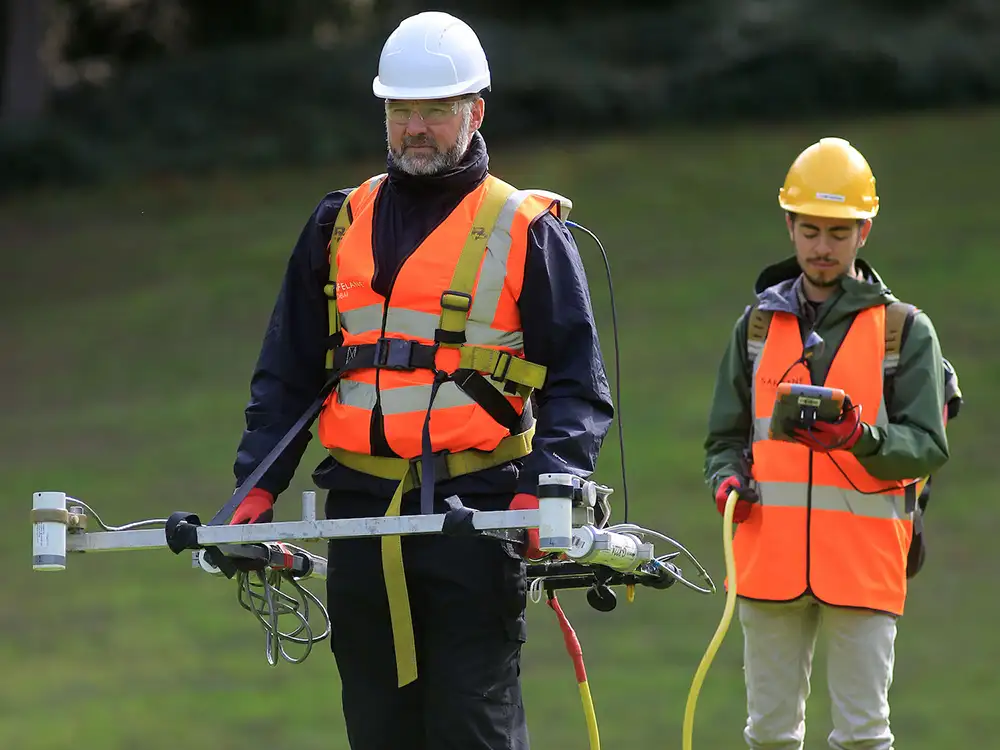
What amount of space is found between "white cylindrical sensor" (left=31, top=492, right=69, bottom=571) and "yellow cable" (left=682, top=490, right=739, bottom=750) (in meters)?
1.61

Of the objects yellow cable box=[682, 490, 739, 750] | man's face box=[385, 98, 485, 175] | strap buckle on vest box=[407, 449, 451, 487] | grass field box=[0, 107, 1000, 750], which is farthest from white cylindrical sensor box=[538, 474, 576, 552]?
grass field box=[0, 107, 1000, 750]

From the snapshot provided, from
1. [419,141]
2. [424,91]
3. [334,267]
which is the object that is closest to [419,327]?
[334,267]

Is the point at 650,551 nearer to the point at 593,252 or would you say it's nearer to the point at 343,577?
the point at 343,577

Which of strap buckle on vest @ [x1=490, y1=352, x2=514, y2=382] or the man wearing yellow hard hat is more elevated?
strap buckle on vest @ [x1=490, y1=352, x2=514, y2=382]

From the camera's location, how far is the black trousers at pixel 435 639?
425cm

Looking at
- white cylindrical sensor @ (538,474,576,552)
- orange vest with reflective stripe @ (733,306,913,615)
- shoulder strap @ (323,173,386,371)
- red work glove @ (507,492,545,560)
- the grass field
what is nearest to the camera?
white cylindrical sensor @ (538,474,576,552)

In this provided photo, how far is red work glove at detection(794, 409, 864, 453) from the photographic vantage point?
4.85m

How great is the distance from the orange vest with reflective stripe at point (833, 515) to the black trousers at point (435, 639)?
1054 mm

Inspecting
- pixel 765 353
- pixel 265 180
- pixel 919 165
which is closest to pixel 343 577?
pixel 765 353

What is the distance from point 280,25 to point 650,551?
22554mm

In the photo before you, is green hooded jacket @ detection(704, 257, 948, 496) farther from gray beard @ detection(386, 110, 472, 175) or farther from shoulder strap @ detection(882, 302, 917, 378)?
gray beard @ detection(386, 110, 472, 175)

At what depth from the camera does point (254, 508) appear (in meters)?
4.48

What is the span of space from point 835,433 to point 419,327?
4.04ft

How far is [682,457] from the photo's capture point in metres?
13.3
